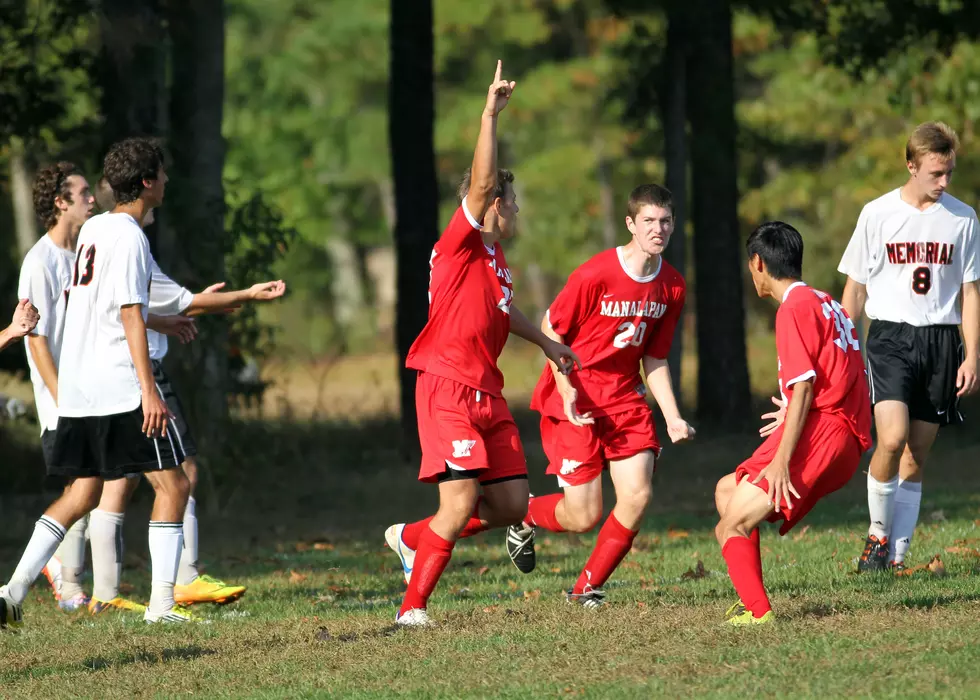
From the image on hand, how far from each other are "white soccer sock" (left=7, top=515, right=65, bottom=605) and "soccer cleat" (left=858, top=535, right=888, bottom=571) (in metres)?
4.28

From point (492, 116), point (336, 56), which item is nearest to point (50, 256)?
point (492, 116)

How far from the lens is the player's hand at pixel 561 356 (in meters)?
7.47

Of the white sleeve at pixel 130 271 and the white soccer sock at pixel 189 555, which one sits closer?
the white sleeve at pixel 130 271

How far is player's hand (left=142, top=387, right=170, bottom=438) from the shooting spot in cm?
731

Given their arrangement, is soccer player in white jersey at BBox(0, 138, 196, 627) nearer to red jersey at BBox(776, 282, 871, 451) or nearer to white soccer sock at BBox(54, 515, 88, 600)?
white soccer sock at BBox(54, 515, 88, 600)

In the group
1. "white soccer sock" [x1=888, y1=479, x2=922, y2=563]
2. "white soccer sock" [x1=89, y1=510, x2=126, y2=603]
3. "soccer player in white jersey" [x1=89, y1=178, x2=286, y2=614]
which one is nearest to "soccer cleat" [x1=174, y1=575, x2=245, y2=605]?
"soccer player in white jersey" [x1=89, y1=178, x2=286, y2=614]

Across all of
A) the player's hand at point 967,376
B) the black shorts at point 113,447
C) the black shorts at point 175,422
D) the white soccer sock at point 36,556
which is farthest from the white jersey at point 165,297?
the player's hand at point 967,376

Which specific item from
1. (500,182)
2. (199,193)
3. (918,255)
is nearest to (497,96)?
(500,182)

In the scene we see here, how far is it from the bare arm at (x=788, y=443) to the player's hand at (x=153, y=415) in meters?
2.89

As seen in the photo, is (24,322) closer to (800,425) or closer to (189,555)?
(189,555)

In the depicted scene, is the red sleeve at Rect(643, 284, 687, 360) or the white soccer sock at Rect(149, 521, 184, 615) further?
the red sleeve at Rect(643, 284, 687, 360)

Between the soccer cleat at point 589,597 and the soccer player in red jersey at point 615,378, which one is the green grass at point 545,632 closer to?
the soccer cleat at point 589,597

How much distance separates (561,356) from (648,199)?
944 mm

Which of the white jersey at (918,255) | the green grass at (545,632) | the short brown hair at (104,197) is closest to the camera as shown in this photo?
the green grass at (545,632)
